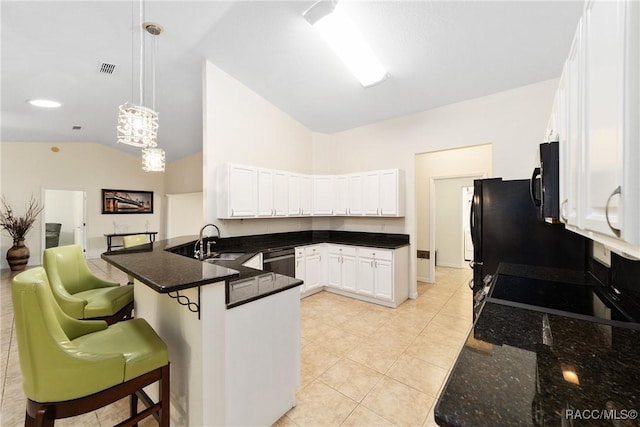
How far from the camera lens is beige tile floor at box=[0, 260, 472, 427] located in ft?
5.87

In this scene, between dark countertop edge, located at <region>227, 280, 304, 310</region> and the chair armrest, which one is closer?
dark countertop edge, located at <region>227, 280, 304, 310</region>

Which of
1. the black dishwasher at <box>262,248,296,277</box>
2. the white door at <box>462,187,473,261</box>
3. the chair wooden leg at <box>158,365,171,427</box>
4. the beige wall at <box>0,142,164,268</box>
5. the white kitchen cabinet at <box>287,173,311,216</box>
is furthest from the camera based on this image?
the beige wall at <box>0,142,164,268</box>

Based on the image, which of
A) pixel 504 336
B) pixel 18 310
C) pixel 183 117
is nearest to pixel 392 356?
pixel 504 336

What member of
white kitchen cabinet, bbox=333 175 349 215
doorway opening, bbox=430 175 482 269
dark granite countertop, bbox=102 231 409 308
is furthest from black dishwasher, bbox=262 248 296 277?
doorway opening, bbox=430 175 482 269

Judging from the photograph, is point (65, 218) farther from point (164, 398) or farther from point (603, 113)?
point (603, 113)

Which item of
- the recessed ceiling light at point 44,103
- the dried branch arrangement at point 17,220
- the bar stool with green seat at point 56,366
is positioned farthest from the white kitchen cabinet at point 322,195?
the dried branch arrangement at point 17,220

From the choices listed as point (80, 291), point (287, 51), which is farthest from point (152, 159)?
point (287, 51)

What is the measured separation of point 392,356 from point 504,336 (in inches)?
67.1

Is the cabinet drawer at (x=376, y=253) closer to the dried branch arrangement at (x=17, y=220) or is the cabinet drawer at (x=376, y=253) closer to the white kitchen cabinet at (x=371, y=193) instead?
the white kitchen cabinet at (x=371, y=193)

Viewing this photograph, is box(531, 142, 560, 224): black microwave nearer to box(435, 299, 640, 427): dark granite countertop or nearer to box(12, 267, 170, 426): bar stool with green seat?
box(435, 299, 640, 427): dark granite countertop

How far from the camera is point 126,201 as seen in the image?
7641mm

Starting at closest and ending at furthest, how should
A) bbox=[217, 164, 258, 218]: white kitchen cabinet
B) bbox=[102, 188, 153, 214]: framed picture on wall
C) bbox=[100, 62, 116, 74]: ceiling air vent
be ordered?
1. bbox=[100, 62, 116, 74]: ceiling air vent
2. bbox=[217, 164, 258, 218]: white kitchen cabinet
3. bbox=[102, 188, 153, 214]: framed picture on wall

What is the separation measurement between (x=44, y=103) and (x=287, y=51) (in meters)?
4.13

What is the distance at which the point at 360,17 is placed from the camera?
7.98 feet
